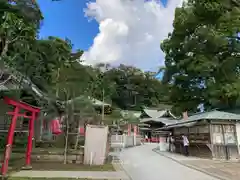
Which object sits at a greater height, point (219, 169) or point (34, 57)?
point (34, 57)

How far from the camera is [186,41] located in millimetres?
20250

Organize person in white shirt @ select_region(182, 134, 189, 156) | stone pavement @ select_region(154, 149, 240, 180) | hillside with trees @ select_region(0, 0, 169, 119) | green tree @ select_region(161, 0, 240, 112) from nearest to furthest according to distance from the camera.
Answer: stone pavement @ select_region(154, 149, 240, 180) → hillside with trees @ select_region(0, 0, 169, 119) → person in white shirt @ select_region(182, 134, 189, 156) → green tree @ select_region(161, 0, 240, 112)

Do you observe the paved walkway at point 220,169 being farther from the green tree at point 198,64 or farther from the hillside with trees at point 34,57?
the hillside with trees at point 34,57

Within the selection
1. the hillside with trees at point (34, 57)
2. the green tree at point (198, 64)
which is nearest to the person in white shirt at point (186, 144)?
the green tree at point (198, 64)

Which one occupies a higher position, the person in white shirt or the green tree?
the green tree

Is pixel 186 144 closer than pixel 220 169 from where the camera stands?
No

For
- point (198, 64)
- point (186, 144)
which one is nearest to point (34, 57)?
point (186, 144)

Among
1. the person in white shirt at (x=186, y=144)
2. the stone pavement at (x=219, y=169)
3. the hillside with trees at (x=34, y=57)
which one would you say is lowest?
the stone pavement at (x=219, y=169)

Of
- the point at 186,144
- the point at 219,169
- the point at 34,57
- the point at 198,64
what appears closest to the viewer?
the point at 219,169

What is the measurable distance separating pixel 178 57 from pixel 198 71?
337 cm

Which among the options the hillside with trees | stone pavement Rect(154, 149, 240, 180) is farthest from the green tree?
the hillside with trees

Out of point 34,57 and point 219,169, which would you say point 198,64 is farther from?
point 34,57

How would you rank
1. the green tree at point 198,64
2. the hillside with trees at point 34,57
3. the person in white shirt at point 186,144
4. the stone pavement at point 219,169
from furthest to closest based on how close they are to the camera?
the green tree at point 198,64 → the person in white shirt at point 186,144 → the hillside with trees at point 34,57 → the stone pavement at point 219,169

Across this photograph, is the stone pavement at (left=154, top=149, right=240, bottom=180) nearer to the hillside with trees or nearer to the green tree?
the green tree
